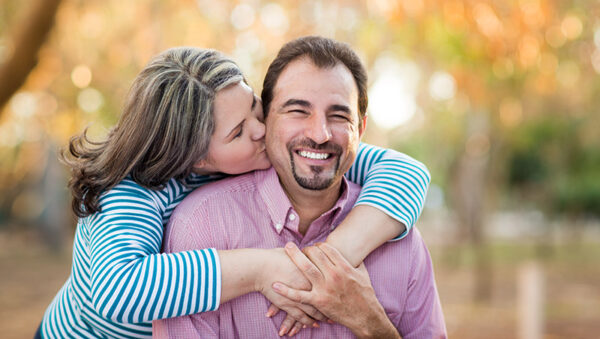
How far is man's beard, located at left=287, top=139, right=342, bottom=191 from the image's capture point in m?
2.48

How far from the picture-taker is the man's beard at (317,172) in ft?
8.13

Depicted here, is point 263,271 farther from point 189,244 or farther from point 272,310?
point 189,244

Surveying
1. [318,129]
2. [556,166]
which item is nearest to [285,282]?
[318,129]

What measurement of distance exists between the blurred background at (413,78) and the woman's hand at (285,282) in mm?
1246

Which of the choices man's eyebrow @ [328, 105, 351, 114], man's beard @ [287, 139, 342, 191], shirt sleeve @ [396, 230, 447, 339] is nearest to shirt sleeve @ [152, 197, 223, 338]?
man's beard @ [287, 139, 342, 191]

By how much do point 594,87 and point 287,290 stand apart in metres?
15.4

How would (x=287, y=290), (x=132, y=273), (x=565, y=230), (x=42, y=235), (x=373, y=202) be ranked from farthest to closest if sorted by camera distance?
(x=565, y=230), (x=42, y=235), (x=373, y=202), (x=287, y=290), (x=132, y=273)

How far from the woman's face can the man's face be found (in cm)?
8

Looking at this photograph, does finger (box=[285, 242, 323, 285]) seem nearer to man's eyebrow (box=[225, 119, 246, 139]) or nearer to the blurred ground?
man's eyebrow (box=[225, 119, 246, 139])

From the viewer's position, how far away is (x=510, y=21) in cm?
559

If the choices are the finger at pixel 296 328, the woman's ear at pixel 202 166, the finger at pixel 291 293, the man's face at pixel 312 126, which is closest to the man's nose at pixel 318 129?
the man's face at pixel 312 126

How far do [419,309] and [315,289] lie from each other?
0.60 m

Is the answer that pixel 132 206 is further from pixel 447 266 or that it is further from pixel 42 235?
pixel 42 235

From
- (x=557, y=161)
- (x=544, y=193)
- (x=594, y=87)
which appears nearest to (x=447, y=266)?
(x=557, y=161)
